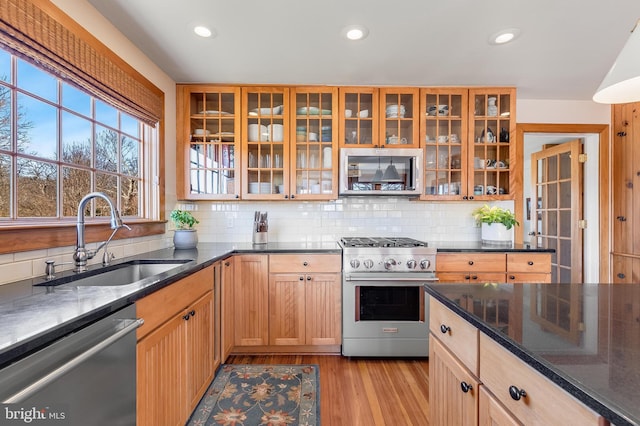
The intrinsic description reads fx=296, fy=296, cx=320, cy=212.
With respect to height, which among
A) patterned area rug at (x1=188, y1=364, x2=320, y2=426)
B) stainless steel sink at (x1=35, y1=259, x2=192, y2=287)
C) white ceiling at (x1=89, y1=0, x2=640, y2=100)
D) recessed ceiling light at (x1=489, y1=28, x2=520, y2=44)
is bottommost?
patterned area rug at (x1=188, y1=364, x2=320, y2=426)

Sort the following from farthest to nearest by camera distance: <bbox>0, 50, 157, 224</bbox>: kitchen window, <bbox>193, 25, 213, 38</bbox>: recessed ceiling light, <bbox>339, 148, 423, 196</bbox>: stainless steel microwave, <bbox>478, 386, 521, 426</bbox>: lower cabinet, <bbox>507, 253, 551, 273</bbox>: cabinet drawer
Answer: <bbox>339, 148, 423, 196</bbox>: stainless steel microwave → <bbox>507, 253, 551, 273</bbox>: cabinet drawer → <bbox>193, 25, 213, 38</bbox>: recessed ceiling light → <bbox>0, 50, 157, 224</bbox>: kitchen window → <bbox>478, 386, 521, 426</bbox>: lower cabinet

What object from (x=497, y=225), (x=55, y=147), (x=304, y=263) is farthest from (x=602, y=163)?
(x=55, y=147)

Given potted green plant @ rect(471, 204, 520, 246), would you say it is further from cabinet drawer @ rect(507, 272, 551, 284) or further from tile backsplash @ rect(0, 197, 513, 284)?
cabinet drawer @ rect(507, 272, 551, 284)

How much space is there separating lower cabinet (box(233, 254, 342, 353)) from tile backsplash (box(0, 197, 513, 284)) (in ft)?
2.02

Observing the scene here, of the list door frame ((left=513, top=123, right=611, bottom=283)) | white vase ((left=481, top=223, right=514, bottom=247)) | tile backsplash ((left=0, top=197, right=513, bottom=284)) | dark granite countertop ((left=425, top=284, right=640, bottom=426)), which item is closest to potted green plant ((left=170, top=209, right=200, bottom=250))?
tile backsplash ((left=0, top=197, right=513, bottom=284))

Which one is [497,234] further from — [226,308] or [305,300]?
[226,308]

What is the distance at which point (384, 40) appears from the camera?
2100 mm

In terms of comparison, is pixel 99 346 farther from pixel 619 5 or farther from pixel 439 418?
pixel 619 5

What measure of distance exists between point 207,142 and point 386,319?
2.26 metres

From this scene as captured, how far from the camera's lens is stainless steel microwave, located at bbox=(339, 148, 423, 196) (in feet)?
9.02

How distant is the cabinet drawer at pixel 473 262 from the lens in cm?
248

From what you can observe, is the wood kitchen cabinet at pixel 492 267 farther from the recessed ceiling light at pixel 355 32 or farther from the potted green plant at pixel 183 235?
the potted green plant at pixel 183 235

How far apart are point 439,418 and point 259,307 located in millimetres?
1603

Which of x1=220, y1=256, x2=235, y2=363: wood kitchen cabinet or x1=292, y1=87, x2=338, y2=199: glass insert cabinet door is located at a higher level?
x1=292, y1=87, x2=338, y2=199: glass insert cabinet door
